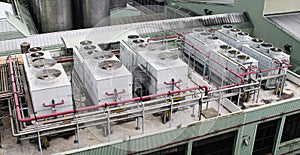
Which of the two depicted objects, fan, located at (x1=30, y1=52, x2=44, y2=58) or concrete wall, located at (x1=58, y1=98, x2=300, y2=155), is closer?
concrete wall, located at (x1=58, y1=98, x2=300, y2=155)

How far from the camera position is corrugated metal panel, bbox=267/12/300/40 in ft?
78.2

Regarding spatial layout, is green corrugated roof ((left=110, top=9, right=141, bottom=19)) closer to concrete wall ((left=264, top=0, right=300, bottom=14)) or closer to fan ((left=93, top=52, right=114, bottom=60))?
concrete wall ((left=264, top=0, right=300, bottom=14))

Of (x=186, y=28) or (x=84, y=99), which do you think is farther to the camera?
(x=186, y=28)

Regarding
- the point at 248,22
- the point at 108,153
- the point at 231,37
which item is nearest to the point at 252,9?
the point at 248,22

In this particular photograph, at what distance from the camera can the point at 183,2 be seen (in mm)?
32188

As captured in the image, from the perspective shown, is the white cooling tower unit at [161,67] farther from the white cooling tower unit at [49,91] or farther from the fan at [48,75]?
the fan at [48,75]

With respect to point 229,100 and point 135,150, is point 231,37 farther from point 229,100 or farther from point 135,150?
point 135,150

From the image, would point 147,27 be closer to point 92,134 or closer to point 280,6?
point 280,6

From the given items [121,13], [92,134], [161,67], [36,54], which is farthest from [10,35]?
[161,67]

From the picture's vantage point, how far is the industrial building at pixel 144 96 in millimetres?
12656

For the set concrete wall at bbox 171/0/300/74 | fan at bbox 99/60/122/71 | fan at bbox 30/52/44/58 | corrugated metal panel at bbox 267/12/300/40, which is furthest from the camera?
corrugated metal panel at bbox 267/12/300/40

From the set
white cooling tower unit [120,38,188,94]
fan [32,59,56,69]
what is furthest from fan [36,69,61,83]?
white cooling tower unit [120,38,188,94]

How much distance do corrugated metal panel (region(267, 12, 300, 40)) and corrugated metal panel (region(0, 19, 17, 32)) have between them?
1829cm

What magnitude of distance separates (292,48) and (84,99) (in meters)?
15.3
